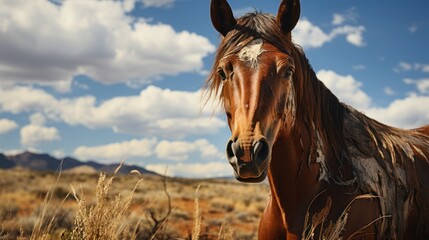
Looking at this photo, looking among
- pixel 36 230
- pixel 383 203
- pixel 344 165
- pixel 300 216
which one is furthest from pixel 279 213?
pixel 36 230

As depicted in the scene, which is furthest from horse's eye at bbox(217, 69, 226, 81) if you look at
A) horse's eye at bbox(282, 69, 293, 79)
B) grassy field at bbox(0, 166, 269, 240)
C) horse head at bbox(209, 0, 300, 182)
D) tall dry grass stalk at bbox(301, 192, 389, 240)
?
tall dry grass stalk at bbox(301, 192, 389, 240)

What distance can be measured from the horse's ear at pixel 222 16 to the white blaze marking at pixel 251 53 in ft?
1.68

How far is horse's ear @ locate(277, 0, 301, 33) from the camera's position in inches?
135

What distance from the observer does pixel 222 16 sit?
357 centimetres

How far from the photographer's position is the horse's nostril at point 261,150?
2.47 m

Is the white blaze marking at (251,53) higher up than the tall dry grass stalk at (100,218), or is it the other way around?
the white blaze marking at (251,53)

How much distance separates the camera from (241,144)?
2.49m

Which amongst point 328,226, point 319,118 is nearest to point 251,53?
point 319,118

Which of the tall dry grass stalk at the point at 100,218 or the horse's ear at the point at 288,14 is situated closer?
the tall dry grass stalk at the point at 100,218

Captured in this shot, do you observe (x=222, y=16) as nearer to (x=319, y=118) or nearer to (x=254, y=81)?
(x=254, y=81)

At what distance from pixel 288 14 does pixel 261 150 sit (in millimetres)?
1434

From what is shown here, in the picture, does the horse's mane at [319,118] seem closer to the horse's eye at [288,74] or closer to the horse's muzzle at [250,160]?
the horse's eye at [288,74]

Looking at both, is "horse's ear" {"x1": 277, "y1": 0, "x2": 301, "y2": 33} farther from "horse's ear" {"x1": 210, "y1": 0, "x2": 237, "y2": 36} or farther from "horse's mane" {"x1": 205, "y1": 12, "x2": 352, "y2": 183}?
"horse's ear" {"x1": 210, "y1": 0, "x2": 237, "y2": 36}

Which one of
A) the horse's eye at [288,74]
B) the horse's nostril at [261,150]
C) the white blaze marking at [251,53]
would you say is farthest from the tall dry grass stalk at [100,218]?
the horse's eye at [288,74]
